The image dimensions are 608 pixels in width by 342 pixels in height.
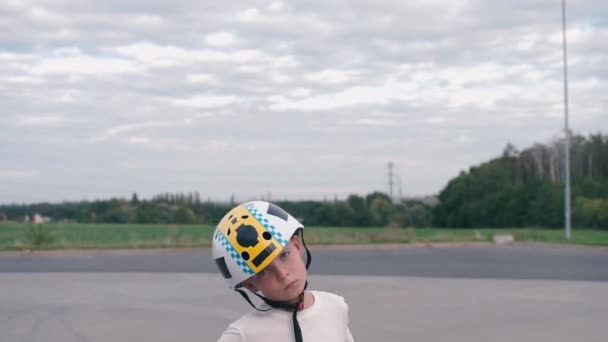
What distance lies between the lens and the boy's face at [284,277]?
256cm

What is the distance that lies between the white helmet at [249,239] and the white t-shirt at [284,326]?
180mm

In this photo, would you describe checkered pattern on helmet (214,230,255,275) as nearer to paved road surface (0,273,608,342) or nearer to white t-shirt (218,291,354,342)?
white t-shirt (218,291,354,342)

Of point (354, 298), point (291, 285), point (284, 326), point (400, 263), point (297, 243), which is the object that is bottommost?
point (400, 263)

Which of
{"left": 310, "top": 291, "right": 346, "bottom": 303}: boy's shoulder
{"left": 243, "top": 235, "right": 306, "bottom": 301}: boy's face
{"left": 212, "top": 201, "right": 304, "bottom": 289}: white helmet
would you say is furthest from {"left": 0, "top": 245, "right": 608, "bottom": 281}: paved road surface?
{"left": 212, "top": 201, "right": 304, "bottom": 289}: white helmet

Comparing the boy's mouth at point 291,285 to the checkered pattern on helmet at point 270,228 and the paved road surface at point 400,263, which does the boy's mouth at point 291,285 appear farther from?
the paved road surface at point 400,263

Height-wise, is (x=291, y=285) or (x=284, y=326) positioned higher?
(x=291, y=285)

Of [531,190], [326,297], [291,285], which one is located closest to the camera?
[291,285]

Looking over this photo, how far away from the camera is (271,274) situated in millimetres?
2564

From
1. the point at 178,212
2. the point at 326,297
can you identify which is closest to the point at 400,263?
the point at 326,297

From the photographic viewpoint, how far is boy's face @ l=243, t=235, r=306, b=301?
8.39ft

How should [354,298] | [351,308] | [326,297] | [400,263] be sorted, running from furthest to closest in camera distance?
[400,263], [354,298], [351,308], [326,297]

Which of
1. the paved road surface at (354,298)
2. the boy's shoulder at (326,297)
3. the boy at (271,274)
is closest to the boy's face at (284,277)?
the boy at (271,274)

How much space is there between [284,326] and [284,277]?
203 millimetres

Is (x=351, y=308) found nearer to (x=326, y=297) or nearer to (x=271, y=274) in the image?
(x=326, y=297)
